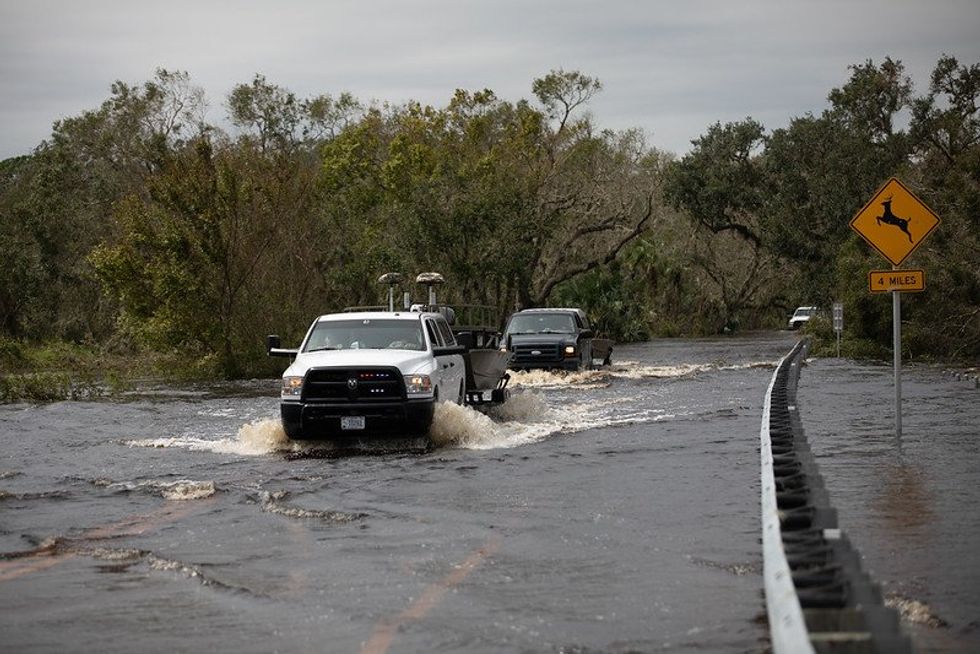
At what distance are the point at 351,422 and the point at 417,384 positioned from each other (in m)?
0.98

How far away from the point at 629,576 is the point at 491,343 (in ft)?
53.3

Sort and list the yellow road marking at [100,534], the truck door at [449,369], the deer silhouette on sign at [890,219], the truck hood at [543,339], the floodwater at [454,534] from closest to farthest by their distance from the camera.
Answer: the floodwater at [454,534]
the yellow road marking at [100,534]
the deer silhouette on sign at [890,219]
the truck door at [449,369]
the truck hood at [543,339]

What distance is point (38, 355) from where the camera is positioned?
1928 inches

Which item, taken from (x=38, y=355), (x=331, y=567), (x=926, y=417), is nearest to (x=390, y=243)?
(x=38, y=355)

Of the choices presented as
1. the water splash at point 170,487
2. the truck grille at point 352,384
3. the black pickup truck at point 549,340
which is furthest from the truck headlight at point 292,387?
the black pickup truck at point 549,340

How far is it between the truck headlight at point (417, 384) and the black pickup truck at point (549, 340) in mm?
19096

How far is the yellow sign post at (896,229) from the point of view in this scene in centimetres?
1786

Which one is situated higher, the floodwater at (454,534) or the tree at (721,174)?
the tree at (721,174)

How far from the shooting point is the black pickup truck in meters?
38.4

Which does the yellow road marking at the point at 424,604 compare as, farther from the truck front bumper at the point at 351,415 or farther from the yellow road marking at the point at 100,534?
the truck front bumper at the point at 351,415

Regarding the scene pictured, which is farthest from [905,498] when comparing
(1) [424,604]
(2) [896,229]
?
(1) [424,604]

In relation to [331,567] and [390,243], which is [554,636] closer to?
[331,567]

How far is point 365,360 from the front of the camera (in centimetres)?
1930

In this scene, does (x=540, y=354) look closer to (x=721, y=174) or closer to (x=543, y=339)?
(x=543, y=339)
